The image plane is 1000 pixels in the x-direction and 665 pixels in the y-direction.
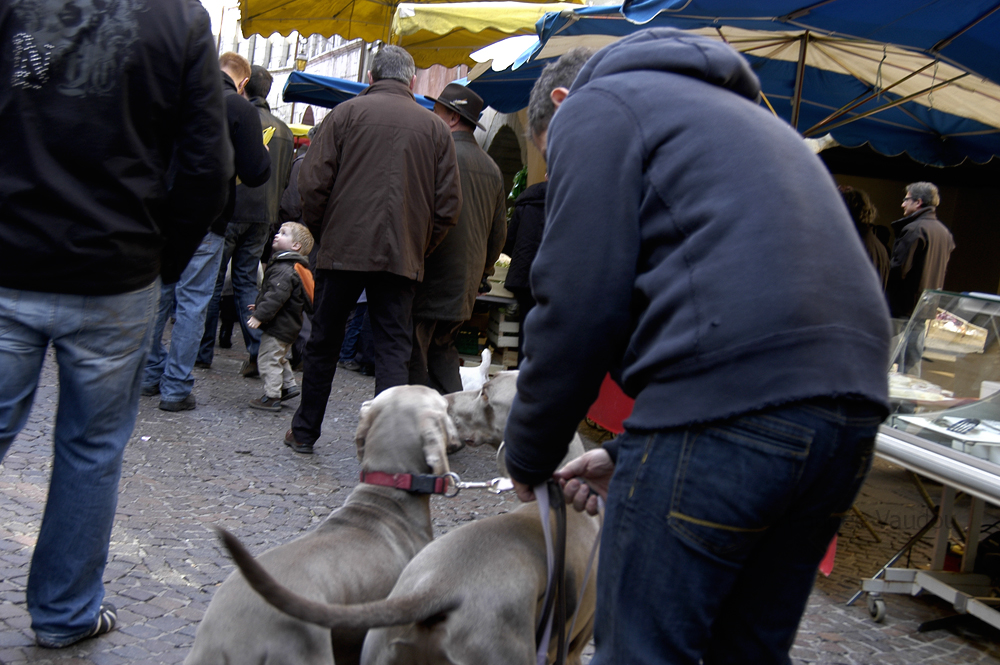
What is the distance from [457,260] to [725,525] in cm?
481

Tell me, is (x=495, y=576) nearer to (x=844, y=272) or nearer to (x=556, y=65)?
(x=844, y=272)

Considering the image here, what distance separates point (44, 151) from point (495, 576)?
183 centimetres

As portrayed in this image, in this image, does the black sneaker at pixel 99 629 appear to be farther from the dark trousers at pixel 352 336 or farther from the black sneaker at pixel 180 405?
the dark trousers at pixel 352 336

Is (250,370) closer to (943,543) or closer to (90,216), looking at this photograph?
(90,216)

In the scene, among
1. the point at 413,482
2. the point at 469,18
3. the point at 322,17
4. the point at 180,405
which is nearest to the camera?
the point at 413,482

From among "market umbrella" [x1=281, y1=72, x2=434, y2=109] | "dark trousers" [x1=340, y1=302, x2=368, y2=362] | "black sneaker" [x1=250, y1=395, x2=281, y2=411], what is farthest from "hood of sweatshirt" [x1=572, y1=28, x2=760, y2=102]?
"market umbrella" [x1=281, y1=72, x2=434, y2=109]

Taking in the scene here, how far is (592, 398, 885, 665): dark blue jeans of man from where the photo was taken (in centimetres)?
149

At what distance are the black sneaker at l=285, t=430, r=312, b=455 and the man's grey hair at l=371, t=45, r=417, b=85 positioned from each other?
2.40 metres

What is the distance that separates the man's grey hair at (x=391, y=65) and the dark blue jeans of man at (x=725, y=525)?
431 centimetres

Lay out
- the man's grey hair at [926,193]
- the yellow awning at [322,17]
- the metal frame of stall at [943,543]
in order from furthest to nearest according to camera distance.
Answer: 1. the yellow awning at [322,17]
2. the man's grey hair at [926,193]
3. the metal frame of stall at [943,543]

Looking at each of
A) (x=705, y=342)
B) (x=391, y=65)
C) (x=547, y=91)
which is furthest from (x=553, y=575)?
(x=391, y=65)

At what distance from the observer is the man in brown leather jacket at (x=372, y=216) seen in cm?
510

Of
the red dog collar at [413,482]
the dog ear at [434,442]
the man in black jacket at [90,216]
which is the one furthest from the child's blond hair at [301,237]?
the red dog collar at [413,482]

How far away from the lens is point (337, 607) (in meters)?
1.98
